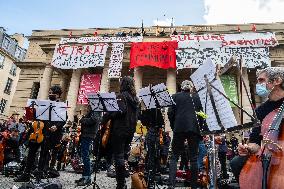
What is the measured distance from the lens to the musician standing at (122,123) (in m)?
4.77

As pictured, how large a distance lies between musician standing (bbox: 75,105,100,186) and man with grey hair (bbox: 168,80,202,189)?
2147 millimetres

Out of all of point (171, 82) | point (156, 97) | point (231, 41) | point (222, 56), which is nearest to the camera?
point (156, 97)

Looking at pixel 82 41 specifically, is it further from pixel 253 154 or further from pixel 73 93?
pixel 253 154

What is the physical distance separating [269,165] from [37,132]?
5132 mm

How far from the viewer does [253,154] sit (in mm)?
2666

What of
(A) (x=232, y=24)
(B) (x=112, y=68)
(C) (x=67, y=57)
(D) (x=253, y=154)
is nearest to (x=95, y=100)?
(D) (x=253, y=154)

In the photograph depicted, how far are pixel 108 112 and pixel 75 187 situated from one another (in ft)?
7.03

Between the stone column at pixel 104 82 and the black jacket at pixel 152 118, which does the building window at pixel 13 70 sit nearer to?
the stone column at pixel 104 82

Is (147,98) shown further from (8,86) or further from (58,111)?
(8,86)

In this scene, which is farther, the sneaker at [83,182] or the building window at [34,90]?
the building window at [34,90]

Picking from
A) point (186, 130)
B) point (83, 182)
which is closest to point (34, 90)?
point (83, 182)

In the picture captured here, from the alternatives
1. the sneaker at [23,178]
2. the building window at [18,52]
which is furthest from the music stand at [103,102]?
the building window at [18,52]

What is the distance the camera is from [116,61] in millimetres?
20156

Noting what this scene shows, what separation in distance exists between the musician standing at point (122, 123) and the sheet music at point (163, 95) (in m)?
0.64
